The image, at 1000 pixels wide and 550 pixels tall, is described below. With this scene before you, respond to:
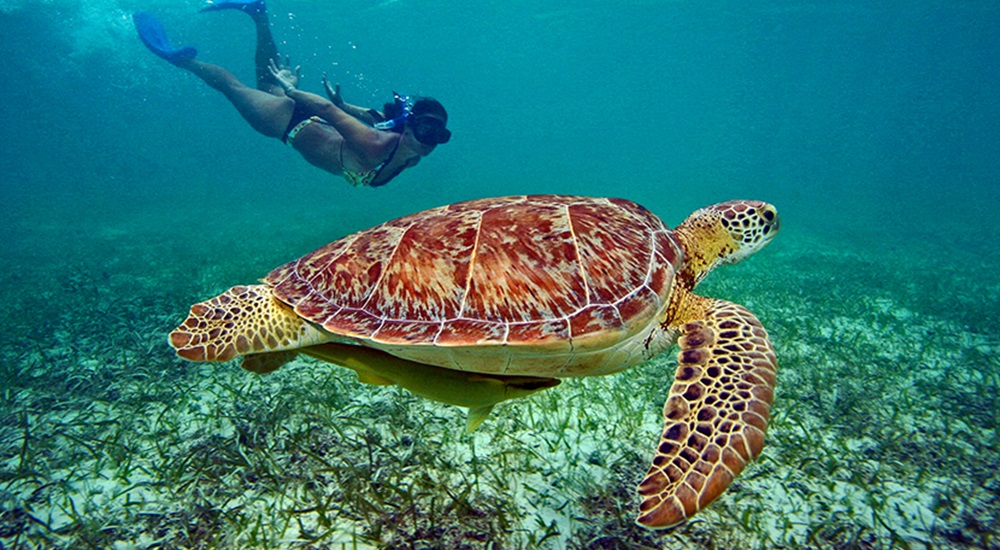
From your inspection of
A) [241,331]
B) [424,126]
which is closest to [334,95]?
[424,126]

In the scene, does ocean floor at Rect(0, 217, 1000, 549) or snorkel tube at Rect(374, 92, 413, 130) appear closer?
ocean floor at Rect(0, 217, 1000, 549)

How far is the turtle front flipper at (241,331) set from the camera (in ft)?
8.61

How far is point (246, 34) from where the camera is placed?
189 feet

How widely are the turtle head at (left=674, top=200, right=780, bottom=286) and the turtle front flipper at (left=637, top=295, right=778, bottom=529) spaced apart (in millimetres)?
704

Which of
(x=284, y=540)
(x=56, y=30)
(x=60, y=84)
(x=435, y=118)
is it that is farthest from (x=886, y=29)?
(x=60, y=84)

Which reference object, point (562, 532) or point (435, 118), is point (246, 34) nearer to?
point (435, 118)

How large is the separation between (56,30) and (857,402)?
180ft

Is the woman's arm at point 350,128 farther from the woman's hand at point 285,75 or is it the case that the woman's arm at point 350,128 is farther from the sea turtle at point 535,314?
the sea turtle at point 535,314

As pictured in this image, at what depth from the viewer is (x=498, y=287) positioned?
2469 millimetres

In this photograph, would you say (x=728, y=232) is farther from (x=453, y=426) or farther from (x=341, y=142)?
(x=341, y=142)

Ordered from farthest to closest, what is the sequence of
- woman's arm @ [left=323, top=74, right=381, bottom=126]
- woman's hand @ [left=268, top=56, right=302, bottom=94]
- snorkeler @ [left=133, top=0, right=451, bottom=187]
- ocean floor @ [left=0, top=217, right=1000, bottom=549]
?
woman's hand @ [left=268, top=56, right=302, bottom=94], woman's arm @ [left=323, top=74, right=381, bottom=126], snorkeler @ [left=133, top=0, right=451, bottom=187], ocean floor @ [left=0, top=217, right=1000, bottom=549]

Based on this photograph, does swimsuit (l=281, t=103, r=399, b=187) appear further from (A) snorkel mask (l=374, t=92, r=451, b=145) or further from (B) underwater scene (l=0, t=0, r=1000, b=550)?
(B) underwater scene (l=0, t=0, r=1000, b=550)

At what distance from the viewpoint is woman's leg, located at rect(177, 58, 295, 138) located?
908cm

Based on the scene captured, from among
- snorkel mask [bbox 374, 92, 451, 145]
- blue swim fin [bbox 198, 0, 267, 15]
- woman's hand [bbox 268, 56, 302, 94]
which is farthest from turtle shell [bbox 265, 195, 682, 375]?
blue swim fin [bbox 198, 0, 267, 15]
